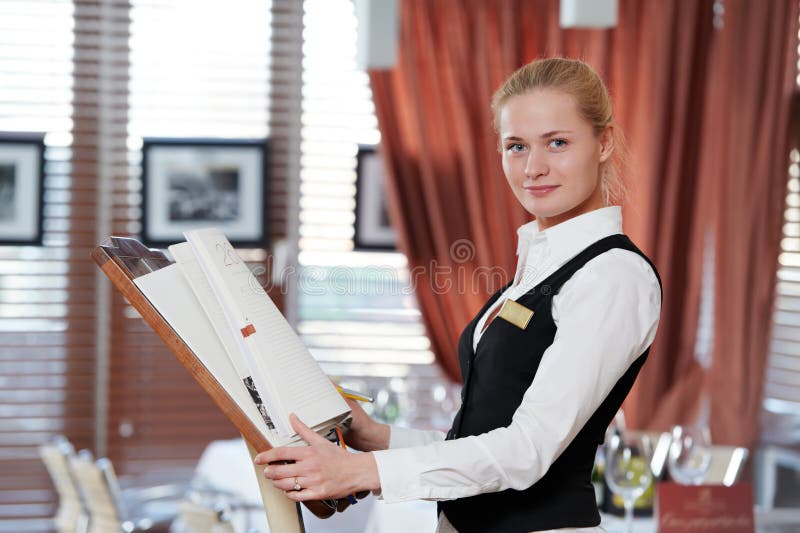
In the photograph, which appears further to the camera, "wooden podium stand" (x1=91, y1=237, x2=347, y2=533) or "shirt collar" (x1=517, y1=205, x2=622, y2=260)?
"shirt collar" (x1=517, y1=205, x2=622, y2=260)

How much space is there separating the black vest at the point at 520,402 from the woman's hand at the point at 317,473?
0.71ft

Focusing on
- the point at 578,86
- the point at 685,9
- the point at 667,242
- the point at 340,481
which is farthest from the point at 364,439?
the point at 685,9

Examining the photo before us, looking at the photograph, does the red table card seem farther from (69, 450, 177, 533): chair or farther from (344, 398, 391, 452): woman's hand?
(69, 450, 177, 533): chair

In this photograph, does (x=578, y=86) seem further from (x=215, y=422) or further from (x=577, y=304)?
(x=215, y=422)

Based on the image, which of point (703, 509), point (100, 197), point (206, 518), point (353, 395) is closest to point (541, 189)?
point (353, 395)

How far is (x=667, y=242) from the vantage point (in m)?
3.96

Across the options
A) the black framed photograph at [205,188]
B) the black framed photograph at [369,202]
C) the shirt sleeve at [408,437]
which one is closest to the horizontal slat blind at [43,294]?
the black framed photograph at [205,188]

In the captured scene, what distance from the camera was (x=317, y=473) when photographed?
4.00ft

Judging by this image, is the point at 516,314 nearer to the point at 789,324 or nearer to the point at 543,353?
the point at 543,353

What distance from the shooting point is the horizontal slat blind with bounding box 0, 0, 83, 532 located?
410 centimetres

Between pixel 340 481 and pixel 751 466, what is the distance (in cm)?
301

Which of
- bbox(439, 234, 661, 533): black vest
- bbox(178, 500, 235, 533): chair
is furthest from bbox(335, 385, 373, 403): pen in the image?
bbox(178, 500, 235, 533): chair

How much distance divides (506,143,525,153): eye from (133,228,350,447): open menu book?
0.43 metres

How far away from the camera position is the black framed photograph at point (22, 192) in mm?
4105
